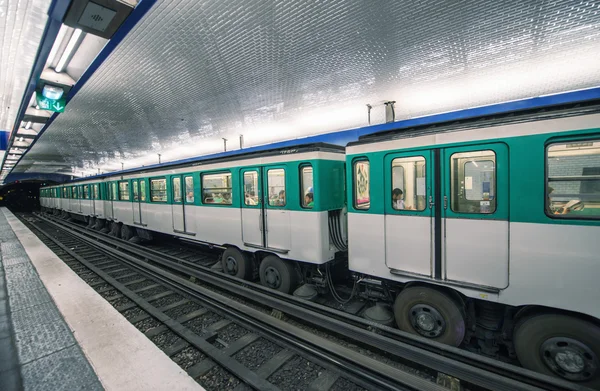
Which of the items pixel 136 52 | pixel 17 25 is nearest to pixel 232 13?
pixel 136 52

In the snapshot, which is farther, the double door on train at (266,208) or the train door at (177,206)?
the train door at (177,206)

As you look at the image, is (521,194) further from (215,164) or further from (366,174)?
(215,164)

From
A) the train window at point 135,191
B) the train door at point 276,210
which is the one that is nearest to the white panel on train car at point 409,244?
the train door at point 276,210

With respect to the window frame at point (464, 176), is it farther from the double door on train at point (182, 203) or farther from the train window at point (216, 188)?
the double door on train at point (182, 203)

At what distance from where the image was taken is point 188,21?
3725mm

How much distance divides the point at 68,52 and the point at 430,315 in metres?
7.07

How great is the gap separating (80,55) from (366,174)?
5528 millimetres

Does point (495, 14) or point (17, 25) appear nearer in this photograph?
point (495, 14)

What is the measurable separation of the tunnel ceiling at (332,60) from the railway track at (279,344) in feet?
14.0

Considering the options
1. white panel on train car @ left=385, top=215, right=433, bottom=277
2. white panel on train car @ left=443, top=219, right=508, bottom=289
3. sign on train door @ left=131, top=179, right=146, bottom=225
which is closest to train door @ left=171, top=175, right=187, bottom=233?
sign on train door @ left=131, top=179, right=146, bottom=225

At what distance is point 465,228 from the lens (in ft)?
11.0

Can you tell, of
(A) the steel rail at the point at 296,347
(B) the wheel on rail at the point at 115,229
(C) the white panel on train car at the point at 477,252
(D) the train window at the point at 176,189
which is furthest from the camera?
(B) the wheel on rail at the point at 115,229

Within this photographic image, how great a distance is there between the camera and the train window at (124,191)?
439 inches

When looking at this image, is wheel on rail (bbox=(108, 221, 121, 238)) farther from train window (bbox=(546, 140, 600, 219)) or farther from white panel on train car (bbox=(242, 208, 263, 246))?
train window (bbox=(546, 140, 600, 219))
